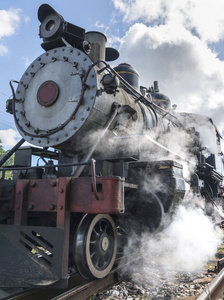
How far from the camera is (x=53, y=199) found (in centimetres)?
252

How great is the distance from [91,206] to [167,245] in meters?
2.57

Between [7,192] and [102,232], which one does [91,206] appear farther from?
[7,192]

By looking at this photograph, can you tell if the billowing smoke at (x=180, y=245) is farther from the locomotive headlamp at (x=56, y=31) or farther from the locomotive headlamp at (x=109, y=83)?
the locomotive headlamp at (x=56, y=31)

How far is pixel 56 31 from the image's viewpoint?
3.49 metres

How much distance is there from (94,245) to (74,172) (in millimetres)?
739

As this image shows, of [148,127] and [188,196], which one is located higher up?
[148,127]

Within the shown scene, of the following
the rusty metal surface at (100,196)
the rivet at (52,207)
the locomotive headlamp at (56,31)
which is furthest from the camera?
the locomotive headlamp at (56,31)

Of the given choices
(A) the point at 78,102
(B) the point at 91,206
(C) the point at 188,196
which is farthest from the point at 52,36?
(C) the point at 188,196

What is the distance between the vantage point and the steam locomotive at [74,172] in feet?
7.98

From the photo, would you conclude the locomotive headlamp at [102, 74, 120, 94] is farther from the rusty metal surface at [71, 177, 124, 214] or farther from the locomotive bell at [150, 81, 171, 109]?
the locomotive bell at [150, 81, 171, 109]

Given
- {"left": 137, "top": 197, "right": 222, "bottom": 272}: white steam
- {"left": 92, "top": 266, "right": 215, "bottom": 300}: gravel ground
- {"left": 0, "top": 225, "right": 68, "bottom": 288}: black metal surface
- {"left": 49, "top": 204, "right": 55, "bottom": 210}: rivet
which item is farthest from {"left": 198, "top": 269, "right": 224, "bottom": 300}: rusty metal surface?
{"left": 49, "top": 204, "right": 55, "bottom": 210}: rivet

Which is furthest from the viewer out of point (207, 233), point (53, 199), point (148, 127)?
point (207, 233)

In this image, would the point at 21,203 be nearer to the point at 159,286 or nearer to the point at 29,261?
the point at 29,261

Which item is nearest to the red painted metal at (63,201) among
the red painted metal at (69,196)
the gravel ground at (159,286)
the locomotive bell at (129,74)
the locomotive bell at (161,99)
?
the red painted metal at (69,196)
